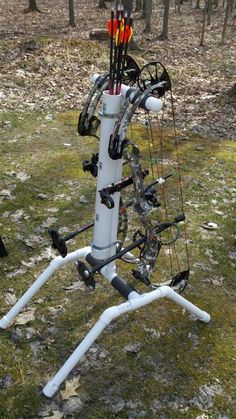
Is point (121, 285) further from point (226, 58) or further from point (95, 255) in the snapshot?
point (226, 58)

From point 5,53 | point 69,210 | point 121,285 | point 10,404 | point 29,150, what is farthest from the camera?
point 5,53

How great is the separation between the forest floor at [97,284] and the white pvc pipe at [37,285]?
0.14 metres

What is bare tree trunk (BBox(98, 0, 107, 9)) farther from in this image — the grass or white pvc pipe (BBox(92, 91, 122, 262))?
white pvc pipe (BBox(92, 91, 122, 262))

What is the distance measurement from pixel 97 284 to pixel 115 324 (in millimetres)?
594

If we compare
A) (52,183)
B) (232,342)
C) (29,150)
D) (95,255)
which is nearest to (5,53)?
(29,150)

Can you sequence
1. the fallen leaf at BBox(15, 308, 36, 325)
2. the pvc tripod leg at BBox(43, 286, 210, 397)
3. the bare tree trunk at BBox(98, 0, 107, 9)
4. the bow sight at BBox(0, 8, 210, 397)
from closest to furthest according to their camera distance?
the bow sight at BBox(0, 8, 210, 397), the pvc tripod leg at BBox(43, 286, 210, 397), the fallen leaf at BBox(15, 308, 36, 325), the bare tree trunk at BBox(98, 0, 107, 9)

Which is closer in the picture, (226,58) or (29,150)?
(29,150)

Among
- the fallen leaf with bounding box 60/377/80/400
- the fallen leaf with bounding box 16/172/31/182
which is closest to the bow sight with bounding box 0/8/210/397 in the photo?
the fallen leaf with bounding box 60/377/80/400

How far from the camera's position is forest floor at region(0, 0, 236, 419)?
3.40 metres

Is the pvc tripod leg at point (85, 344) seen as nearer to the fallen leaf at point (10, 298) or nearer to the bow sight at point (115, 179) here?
the bow sight at point (115, 179)

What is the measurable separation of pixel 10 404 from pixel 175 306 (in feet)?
6.03

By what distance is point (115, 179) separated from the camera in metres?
3.30

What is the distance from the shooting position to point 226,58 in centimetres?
1555

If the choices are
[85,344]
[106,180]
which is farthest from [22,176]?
[85,344]
